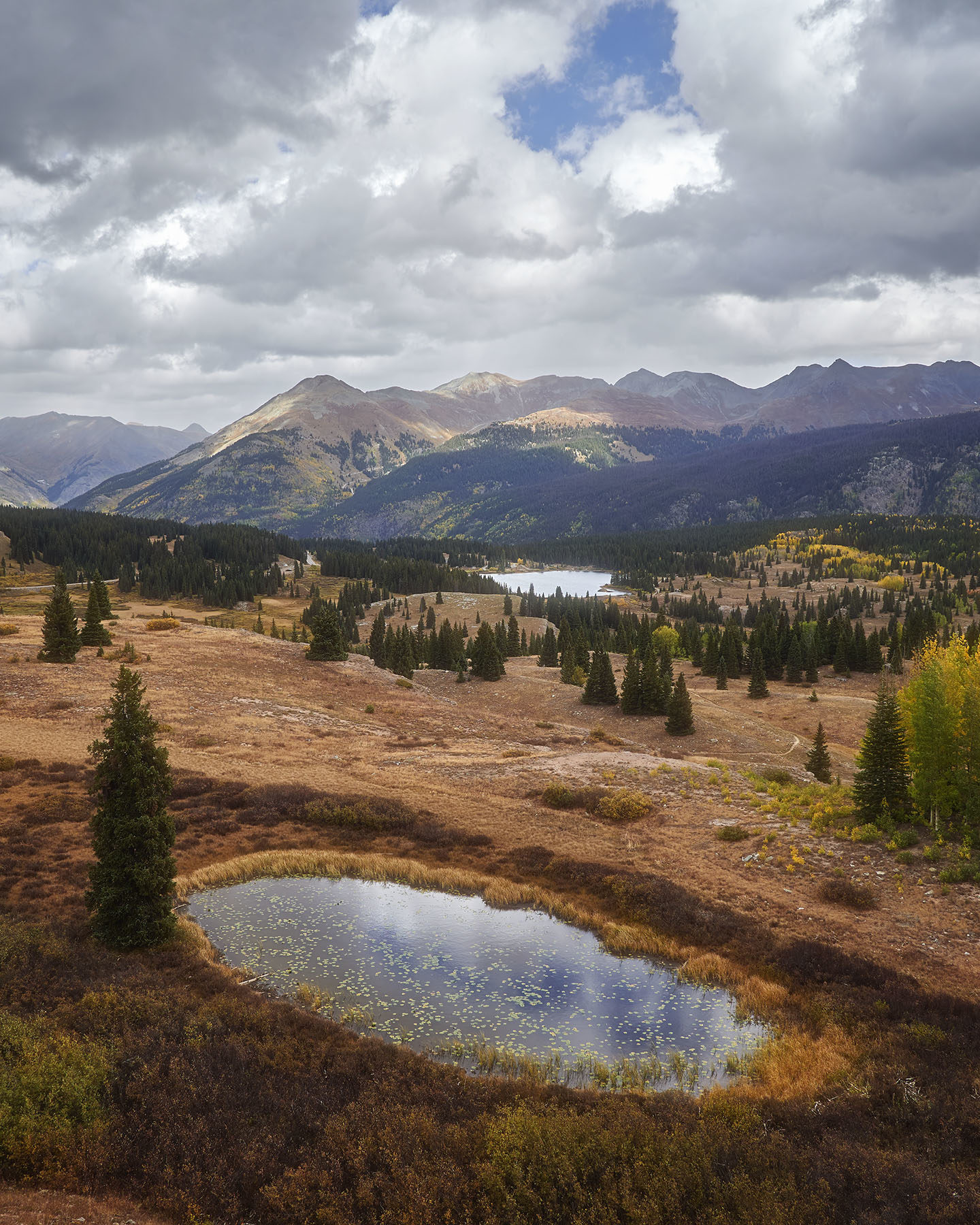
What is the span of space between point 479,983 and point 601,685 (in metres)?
60.6

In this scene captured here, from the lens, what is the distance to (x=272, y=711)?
196 feet

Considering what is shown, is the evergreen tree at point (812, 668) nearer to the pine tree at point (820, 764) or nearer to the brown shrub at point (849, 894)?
the pine tree at point (820, 764)

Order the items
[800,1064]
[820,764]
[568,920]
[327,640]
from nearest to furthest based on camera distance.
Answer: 1. [800,1064]
2. [568,920]
3. [820,764]
4. [327,640]

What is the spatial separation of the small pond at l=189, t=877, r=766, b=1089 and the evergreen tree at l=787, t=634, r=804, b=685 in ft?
350

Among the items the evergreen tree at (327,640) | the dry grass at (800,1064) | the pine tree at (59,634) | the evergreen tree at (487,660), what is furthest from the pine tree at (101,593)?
the dry grass at (800,1064)

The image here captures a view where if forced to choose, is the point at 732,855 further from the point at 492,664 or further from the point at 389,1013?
the point at 492,664

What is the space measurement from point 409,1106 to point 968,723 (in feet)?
99.5

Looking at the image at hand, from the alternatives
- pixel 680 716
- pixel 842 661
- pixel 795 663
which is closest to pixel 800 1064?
pixel 680 716

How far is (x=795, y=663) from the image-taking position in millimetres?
123938

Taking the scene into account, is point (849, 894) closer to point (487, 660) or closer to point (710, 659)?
point (487, 660)

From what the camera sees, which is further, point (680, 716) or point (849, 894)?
point (680, 716)

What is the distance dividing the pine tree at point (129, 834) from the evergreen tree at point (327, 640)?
179 ft

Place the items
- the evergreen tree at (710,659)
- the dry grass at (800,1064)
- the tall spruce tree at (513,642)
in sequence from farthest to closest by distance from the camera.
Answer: the tall spruce tree at (513,642) → the evergreen tree at (710,659) → the dry grass at (800,1064)

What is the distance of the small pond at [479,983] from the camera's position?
2127 cm
